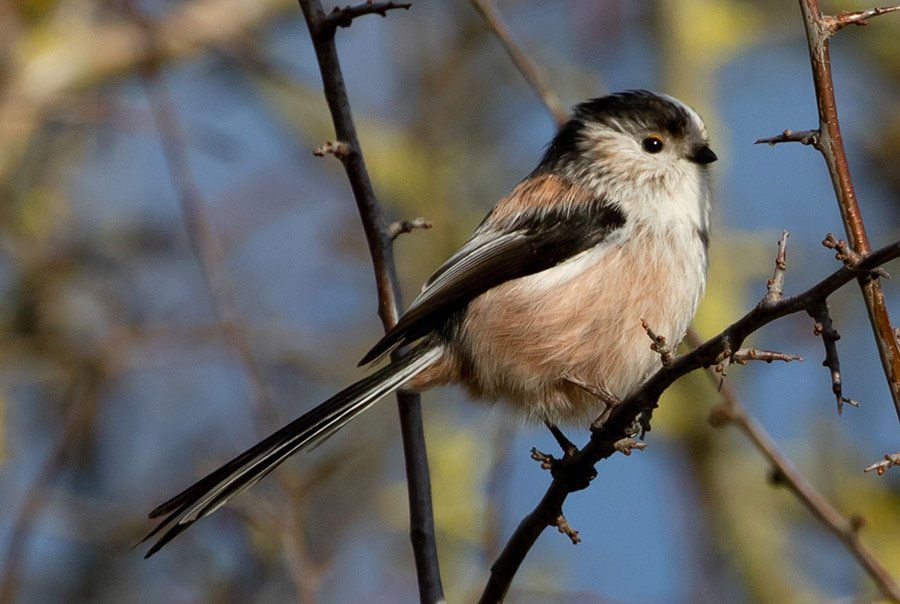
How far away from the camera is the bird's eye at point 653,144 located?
12.2 ft

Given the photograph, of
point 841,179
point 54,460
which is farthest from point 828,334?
point 54,460

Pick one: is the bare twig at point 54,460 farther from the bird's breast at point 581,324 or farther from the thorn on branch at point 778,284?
the thorn on branch at point 778,284

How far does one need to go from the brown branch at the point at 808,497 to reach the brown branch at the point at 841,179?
0.71 meters

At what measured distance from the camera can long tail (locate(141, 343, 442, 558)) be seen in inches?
104

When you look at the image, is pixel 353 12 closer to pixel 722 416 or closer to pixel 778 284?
pixel 778 284

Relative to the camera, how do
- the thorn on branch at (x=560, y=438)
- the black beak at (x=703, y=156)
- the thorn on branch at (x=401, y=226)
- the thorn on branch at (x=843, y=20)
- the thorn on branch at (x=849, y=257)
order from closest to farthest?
the thorn on branch at (x=849, y=257), the thorn on branch at (x=843, y=20), the thorn on branch at (x=401, y=226), the thorn on branch at (x=560, y=438), the black beak at (x=703, y=156)

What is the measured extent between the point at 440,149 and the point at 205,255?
301 cm

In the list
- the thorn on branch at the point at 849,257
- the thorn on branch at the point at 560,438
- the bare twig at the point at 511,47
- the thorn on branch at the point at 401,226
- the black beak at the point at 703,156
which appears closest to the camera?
the thorn on branch at the point at 849,257

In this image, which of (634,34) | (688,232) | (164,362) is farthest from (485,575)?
(634,34)

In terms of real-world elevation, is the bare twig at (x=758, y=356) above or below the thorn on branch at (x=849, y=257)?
below

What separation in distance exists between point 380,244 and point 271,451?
567 millimetres

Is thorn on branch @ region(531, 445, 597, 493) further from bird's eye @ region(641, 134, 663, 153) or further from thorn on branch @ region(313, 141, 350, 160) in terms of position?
bird's eye @ region(641, 134, 663, 153)

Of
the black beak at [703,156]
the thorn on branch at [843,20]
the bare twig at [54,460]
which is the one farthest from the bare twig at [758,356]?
the bare twig at [54,460]

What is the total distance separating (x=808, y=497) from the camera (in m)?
2.78
